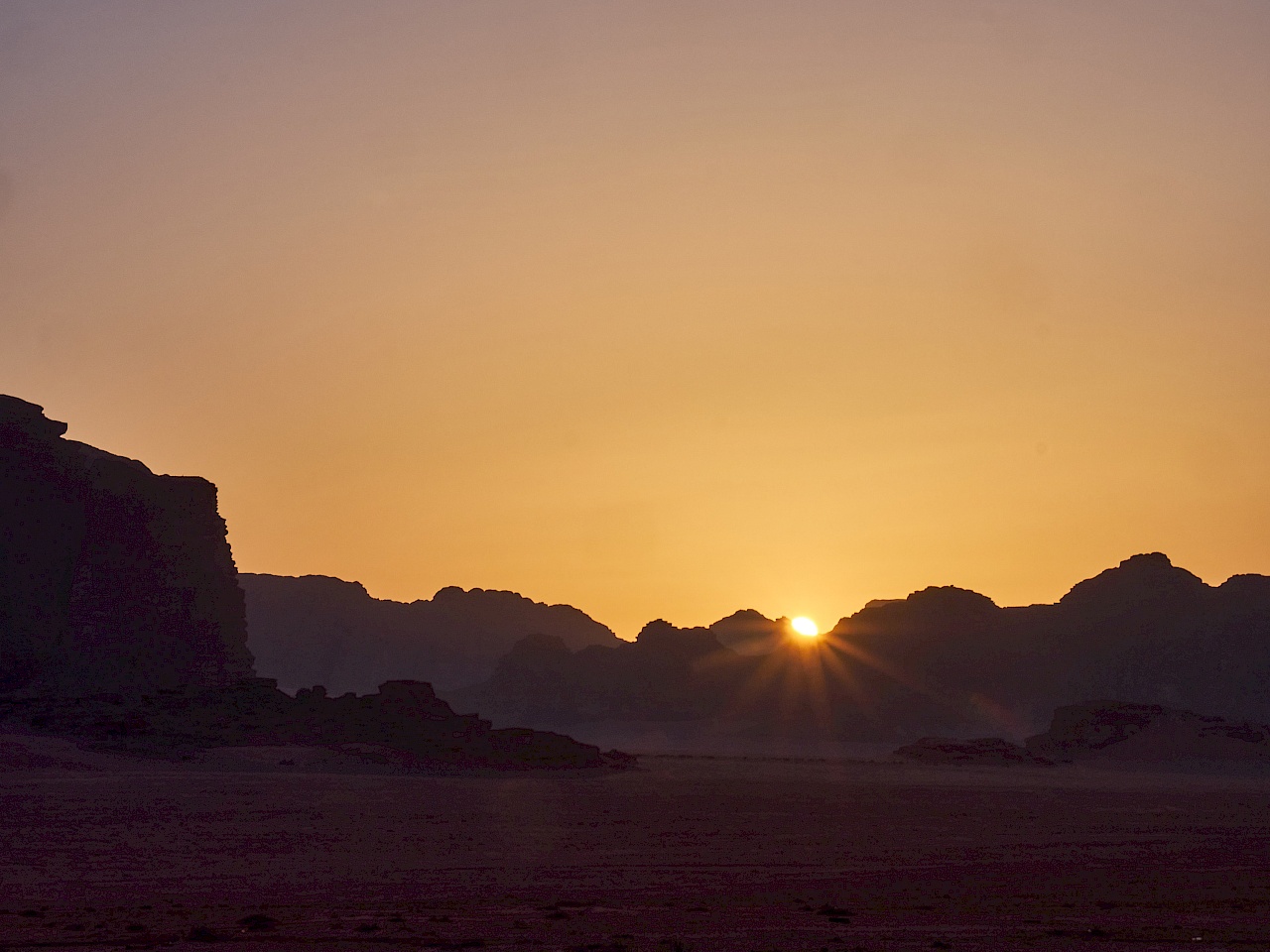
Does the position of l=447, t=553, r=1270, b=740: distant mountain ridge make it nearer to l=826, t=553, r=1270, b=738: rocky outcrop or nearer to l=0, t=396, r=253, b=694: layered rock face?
l=826, t=553, r=1270, b=738: rocky outcrop

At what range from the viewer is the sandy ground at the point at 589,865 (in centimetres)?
1769

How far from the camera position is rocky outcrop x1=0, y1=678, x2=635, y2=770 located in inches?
2120

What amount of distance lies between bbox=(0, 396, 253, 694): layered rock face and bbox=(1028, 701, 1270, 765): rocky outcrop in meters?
54.7

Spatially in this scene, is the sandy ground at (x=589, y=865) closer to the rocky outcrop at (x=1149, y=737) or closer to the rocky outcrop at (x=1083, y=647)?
the rocky outcrop at (x=1149, y=737)

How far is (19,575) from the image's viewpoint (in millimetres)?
68375

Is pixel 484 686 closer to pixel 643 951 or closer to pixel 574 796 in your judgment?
pixel 574 796

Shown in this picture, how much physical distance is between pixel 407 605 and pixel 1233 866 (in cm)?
17387

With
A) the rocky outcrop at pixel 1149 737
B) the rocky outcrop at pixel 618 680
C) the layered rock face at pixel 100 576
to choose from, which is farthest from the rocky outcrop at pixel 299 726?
the rocky outcrop at pixel 618 680

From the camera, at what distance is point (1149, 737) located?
8494 centimetres

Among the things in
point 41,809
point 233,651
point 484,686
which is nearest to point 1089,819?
point 41,809

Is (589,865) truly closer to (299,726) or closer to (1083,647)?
(299,726)

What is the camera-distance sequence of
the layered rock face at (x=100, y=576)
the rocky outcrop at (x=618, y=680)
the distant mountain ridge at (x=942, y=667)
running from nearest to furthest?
the layered rock face at (x=100, y=576)
the distant mountain ridge at (x=942, y=667)
the rocky outcrop at (x=618, y=680)

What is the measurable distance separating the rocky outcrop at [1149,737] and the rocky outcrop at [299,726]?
40.3 meters

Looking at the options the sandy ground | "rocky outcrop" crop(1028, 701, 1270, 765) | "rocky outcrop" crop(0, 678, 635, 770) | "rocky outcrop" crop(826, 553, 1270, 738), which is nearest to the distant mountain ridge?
"rocky outcrop" crop(826, 553, 1270, 738)
